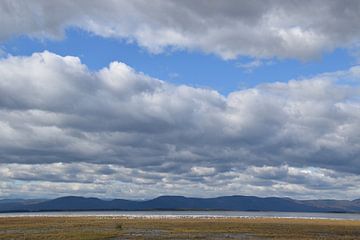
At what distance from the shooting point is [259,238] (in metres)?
85.7

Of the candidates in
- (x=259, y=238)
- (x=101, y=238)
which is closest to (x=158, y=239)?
(x=101, y=238)

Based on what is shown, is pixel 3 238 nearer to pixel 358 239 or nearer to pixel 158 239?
pixel 158 239

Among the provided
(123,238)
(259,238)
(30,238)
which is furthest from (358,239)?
(30,238)

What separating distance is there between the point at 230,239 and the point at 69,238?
2654cm

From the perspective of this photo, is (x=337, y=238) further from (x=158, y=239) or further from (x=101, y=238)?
(x=101, y=238)

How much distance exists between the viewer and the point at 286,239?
82188 mm

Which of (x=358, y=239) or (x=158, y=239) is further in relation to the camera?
(x=358, y=239)

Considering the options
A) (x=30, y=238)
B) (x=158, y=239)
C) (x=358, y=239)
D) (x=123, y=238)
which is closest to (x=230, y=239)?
(x=158, y=239)

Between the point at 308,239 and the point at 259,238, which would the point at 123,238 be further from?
the point at 308,239

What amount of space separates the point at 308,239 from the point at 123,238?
30.5m

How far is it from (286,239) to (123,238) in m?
26.7

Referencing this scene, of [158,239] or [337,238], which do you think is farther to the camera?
[337,238]

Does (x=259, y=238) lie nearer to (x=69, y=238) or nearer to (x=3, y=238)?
(x=69, y=238)

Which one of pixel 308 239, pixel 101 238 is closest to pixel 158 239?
pixel 101 238
